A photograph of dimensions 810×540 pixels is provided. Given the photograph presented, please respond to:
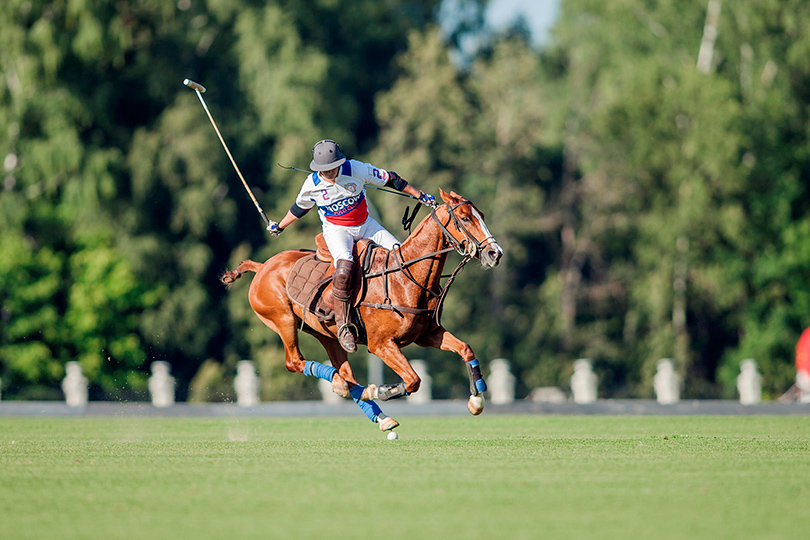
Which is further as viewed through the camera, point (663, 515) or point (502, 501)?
point (502, 501)

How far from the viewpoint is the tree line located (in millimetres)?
31625

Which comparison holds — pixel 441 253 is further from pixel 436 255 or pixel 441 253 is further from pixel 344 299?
pixel 344 299

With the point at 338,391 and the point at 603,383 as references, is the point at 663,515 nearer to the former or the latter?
the point at 338,391

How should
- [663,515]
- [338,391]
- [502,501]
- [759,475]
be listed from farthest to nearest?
[338,391], [759,475], [502,501], [663,515]

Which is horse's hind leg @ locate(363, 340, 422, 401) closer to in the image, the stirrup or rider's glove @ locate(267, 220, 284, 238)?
the stirrup

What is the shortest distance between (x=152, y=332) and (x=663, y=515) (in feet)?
94.6

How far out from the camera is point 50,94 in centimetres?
3097

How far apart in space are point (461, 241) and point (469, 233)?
10 cm

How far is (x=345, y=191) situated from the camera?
1053 cm

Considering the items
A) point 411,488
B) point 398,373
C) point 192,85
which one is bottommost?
point 411,488

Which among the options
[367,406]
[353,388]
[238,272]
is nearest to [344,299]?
[353,388]

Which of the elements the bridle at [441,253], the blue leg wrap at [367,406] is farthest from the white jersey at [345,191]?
the blue leg wrap at [367,406]

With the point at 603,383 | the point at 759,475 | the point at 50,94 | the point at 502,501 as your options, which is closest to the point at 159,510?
the point at 502,501

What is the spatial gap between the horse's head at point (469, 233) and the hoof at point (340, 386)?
1.79m
